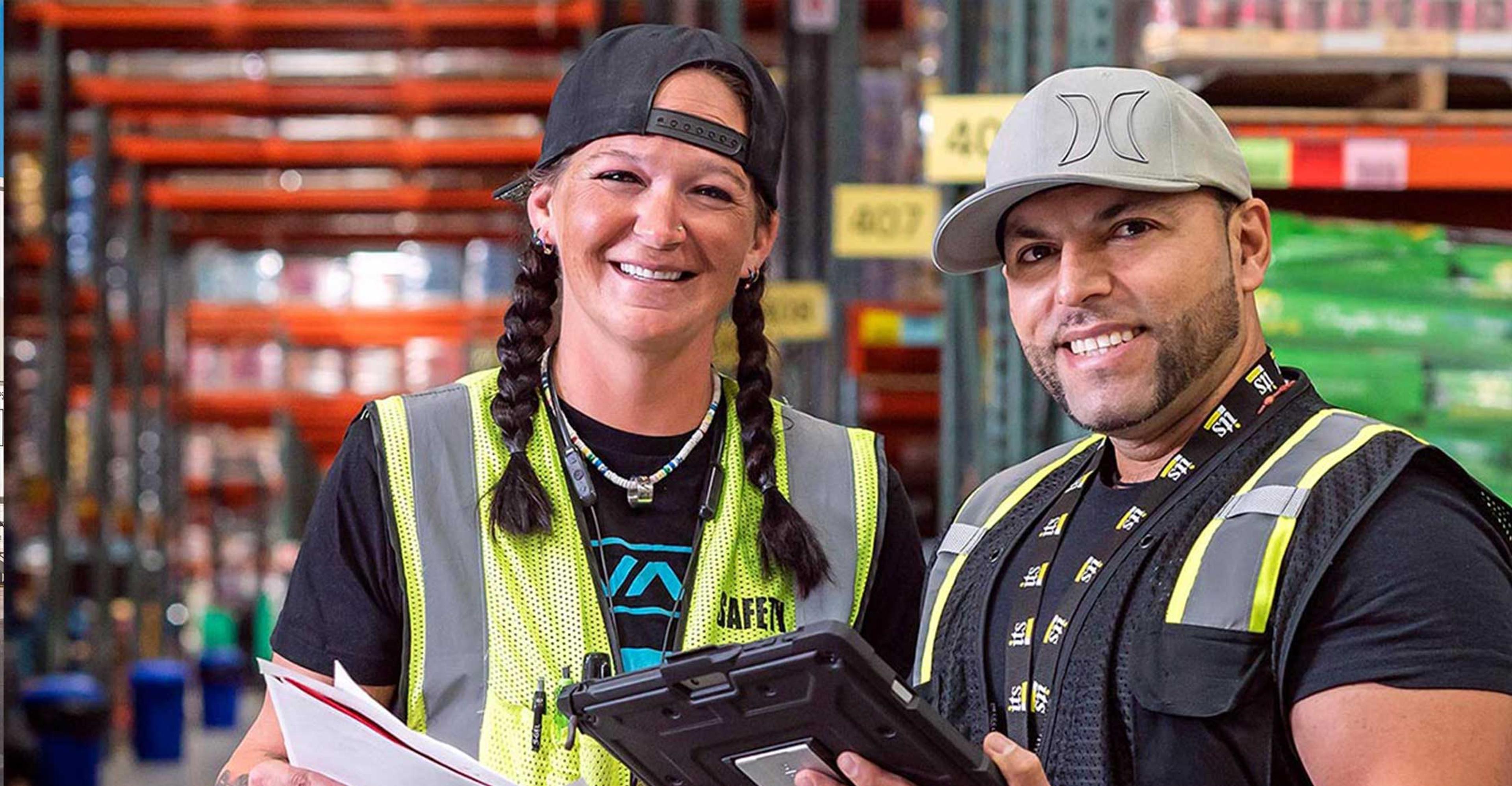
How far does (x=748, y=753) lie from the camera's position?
2.03 m

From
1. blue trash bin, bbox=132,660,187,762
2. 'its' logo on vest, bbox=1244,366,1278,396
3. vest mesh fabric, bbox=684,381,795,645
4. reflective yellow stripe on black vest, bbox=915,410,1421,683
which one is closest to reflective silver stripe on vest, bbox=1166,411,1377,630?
reflective yellow stripe on black vest, bbox=915,410,1421,683

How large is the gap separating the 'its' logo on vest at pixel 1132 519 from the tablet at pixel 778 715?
39cm

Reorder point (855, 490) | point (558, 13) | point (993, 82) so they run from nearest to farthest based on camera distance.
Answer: point (855, 490) < point (993, 82) < point (558, 13)

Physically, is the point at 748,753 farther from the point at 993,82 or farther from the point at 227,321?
the point at 227,321

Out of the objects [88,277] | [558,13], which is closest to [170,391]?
[88,277]

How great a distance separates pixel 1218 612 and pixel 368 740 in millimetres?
933

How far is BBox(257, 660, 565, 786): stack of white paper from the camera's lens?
2.06 metres

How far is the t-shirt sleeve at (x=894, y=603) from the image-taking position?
8.68ft

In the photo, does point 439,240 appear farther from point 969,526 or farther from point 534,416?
point 969,526

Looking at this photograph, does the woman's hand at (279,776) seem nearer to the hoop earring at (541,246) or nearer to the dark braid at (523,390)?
the dark braid at (523,390)

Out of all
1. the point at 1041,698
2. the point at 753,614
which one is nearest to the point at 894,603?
the point at 753,614

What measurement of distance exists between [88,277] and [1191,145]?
41.1 feet

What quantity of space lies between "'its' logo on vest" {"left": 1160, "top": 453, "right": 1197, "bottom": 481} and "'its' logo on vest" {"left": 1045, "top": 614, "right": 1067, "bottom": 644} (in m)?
0.21

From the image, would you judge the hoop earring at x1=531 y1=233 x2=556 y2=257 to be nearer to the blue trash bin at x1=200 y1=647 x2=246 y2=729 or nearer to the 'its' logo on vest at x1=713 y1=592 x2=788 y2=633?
the 'its' logo on vest at x1=713 y1=592 x2=788 y2=633
